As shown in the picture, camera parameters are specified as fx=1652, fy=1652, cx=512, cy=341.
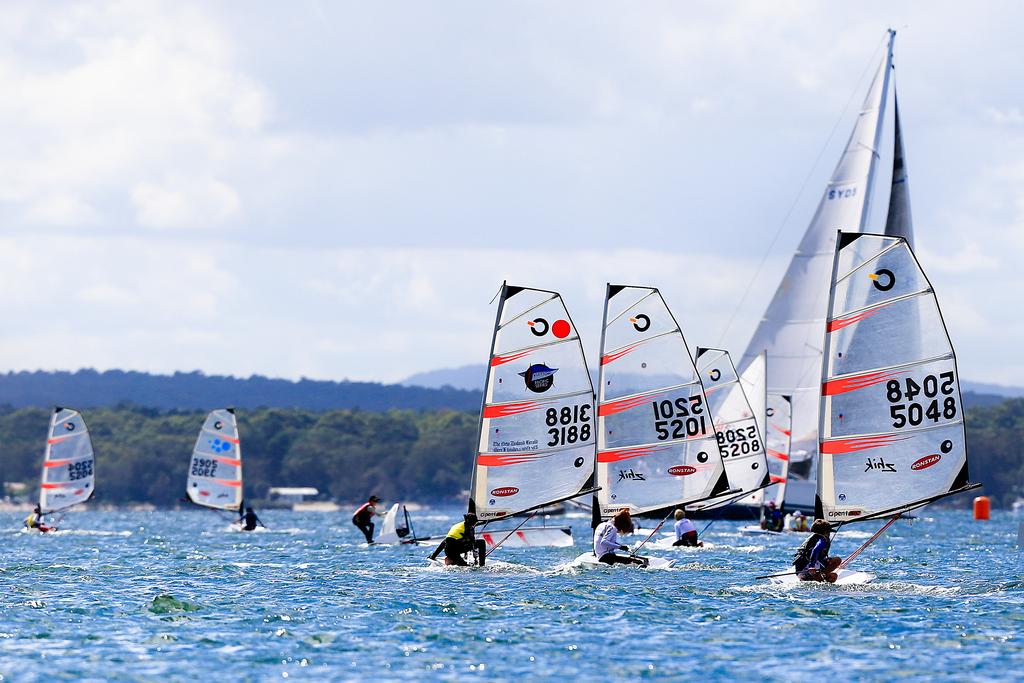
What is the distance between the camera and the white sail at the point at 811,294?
64.9 metres

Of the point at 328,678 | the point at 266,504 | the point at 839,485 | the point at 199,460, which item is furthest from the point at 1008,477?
the point at 328,678

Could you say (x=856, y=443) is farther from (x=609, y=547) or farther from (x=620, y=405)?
(x=620, y=405)

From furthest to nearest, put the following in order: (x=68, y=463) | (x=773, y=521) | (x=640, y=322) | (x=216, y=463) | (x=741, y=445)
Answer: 1. (x=216, y=463)
2. (x=68, y=463)
3. (x=773, y=521)
4. (x=741, y=445)
5. (x=640, y=322)

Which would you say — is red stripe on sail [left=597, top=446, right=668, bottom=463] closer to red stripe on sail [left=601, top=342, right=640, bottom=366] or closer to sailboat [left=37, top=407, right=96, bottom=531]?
red stripe on sail [left=601, top=342, right=640, bottom=366]

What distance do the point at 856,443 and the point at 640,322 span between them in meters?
9.46

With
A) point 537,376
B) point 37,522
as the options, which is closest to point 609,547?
point 537,376

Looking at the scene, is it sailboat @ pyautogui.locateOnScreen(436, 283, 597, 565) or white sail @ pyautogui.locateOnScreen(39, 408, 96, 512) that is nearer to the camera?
sailboat @ pyautogui.locateOnScreen(436, 283, 597, 565)

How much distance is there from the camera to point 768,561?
38688 mm

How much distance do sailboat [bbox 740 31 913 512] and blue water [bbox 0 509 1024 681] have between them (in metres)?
27.0

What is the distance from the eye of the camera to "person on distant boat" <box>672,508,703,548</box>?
42.2 metres

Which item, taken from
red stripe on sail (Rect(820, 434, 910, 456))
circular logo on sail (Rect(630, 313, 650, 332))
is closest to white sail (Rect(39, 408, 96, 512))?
circular logo on sail (Rect(630, 313, 650, 332))

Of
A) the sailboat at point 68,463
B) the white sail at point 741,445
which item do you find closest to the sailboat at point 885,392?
the white sail at point 741,445

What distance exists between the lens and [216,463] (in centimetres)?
6744

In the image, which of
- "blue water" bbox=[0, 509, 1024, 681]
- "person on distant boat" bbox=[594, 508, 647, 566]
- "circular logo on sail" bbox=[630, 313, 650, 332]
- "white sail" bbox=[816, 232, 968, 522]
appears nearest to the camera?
"blue water" bbox=[0, 509, 1024, 681]
